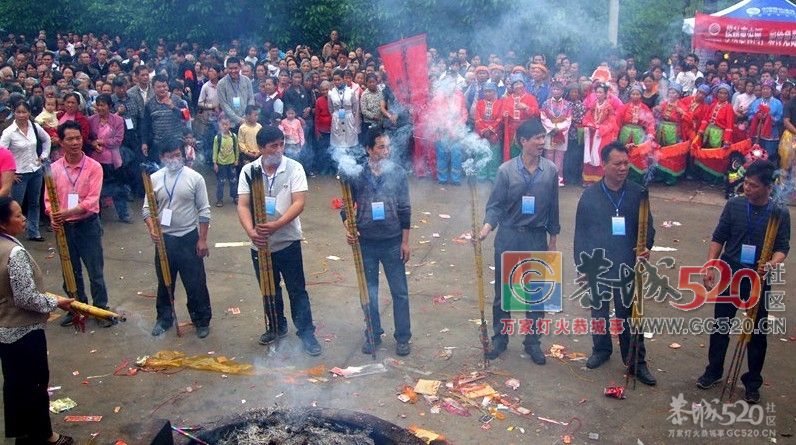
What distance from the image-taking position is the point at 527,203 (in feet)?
18.0

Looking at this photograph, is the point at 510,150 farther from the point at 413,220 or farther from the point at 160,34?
the point at 160,34

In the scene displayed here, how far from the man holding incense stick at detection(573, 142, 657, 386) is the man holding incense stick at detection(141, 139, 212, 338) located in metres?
3.13

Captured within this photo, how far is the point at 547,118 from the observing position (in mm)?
10875

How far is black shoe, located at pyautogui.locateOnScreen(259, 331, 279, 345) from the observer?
19.7 ft

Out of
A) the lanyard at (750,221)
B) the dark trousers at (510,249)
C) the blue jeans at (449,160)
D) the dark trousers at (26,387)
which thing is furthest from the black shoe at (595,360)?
the blue jeans at (449,160)

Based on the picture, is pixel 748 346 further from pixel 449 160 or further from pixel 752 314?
pixel 449 160

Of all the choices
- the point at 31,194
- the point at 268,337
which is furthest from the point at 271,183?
the point at 31,194

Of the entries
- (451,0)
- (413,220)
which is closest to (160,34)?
(451,0)

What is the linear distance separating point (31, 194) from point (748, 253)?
7.65m

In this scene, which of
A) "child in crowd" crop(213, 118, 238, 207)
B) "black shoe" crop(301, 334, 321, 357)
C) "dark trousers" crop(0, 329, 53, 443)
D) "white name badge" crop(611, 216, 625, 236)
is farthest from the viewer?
"child in crowd" crop(213, 118, 238, 207)

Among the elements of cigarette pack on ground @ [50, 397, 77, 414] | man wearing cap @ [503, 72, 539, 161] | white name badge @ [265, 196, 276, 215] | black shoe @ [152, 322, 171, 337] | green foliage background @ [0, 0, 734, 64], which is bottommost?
cigarette pack on ground @ [50, 397, 77, 414]

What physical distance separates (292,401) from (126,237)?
462 centimetres

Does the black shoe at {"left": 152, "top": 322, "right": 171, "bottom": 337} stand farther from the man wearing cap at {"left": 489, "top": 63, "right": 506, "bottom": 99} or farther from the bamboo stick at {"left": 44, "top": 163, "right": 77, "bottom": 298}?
the man wearing cap at {"left": 489, "top": 63, "right": 506, "bottom": 99}

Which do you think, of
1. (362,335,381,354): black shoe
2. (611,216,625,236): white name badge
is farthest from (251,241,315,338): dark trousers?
(611,216,625,236): white name badge
